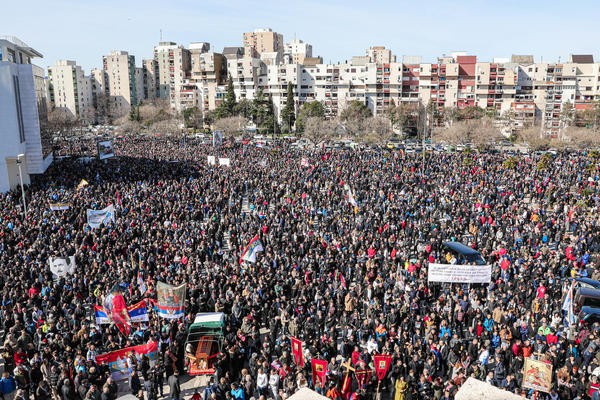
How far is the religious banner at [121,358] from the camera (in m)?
9.73

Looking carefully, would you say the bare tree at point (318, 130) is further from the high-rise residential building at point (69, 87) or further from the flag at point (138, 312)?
the high-rise residential building at point (69, 87)

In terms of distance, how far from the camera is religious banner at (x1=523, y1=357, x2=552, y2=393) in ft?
29.3

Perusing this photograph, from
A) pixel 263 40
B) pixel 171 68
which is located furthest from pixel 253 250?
pixel 263 40

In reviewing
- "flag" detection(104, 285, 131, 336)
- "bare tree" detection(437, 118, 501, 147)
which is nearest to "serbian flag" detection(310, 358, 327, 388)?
"flag" detection(104, 285, 131, 336)

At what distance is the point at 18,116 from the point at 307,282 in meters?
27.1

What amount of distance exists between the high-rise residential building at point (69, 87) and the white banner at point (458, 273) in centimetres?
11482

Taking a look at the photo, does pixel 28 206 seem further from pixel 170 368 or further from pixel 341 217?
pixel 170 368

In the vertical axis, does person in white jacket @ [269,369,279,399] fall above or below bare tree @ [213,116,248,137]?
below

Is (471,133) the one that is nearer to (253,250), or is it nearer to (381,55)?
(253,250)

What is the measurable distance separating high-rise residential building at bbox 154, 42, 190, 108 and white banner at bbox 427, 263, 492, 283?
10656cm

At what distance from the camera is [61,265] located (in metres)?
14.8

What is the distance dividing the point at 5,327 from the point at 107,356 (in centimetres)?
396

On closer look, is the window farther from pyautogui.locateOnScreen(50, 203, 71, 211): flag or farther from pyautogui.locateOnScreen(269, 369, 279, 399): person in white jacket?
pyautogui.locateOnScreen(269, 369, 279, 399): person in white jacket

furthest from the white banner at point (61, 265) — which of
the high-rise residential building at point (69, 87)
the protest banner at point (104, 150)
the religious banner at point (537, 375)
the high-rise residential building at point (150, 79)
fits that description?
the high-rise residential building at point (150, 79)
